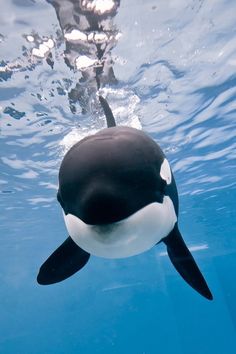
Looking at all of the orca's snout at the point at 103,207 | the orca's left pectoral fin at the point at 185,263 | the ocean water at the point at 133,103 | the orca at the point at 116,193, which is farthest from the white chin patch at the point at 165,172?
the ocean water at the point at 133,103

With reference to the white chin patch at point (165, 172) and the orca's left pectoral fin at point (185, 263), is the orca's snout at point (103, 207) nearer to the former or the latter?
the white chin patch at point (165, 172)

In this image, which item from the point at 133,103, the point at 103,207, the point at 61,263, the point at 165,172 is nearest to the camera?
the point at 103,207

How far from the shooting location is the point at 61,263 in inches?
176

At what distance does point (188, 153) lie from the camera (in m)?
17.4

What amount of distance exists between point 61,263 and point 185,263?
1.55 metres

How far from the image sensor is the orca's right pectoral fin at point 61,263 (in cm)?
441

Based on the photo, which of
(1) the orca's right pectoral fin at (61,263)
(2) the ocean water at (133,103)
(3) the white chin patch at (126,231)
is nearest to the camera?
(3) the white chin patch at (126,231)

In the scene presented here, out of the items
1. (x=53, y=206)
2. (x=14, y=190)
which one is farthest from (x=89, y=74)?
(x=53, y=206)

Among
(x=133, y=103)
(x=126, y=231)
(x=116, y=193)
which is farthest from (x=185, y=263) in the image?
(x=133, y=103)

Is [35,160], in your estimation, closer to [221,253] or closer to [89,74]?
[89,74]

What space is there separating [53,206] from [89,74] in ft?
51.2

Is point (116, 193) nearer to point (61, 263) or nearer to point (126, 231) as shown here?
point (126, 231)

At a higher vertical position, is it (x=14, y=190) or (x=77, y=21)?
(x=77, y=21)

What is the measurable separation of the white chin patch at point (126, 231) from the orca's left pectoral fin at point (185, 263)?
2.79 ft
